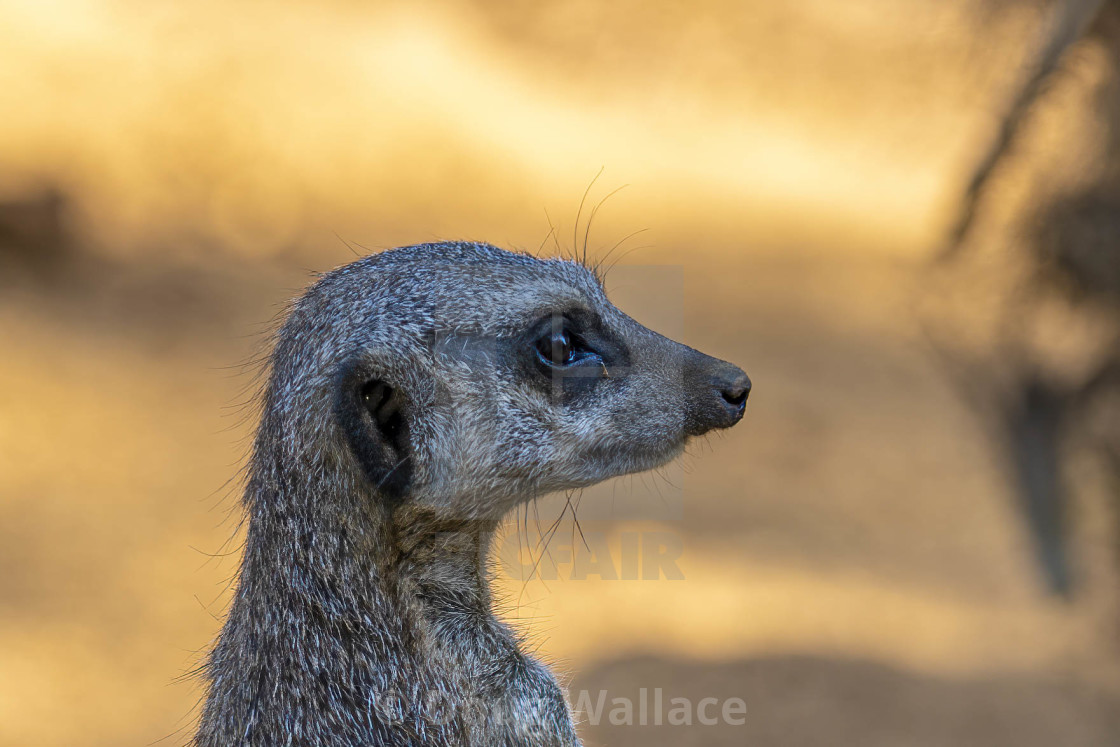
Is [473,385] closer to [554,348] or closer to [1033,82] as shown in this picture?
[554,348]

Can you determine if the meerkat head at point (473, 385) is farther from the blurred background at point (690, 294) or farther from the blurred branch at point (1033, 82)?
the blurred branch at point (1033, 82)

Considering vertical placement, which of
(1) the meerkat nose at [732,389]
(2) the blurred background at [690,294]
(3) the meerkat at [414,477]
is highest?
(2) the blurred background at [690,294]

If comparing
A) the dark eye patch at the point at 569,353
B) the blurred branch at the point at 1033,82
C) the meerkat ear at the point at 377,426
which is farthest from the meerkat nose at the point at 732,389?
the blurred branch at the point at 1033,82

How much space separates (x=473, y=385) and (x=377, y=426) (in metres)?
0.31

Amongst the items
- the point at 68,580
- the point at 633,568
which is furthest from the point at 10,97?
the point at 633,568

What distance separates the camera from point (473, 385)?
9.66ft

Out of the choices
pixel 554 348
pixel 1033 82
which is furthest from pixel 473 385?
pixel 1033 82

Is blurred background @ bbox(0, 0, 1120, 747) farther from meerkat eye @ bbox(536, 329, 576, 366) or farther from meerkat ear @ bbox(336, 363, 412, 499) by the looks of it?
meerkat ear @ bbox(336, 363, 412, 499)

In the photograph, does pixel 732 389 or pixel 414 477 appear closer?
pixel 414 477

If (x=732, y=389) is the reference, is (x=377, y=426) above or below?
below

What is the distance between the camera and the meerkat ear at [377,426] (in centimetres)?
276

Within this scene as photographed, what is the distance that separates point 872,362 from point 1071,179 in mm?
2708

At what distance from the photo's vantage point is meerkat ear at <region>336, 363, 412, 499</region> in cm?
276

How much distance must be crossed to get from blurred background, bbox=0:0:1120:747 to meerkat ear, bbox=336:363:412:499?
3310mm
